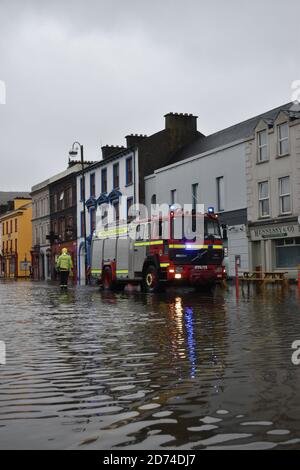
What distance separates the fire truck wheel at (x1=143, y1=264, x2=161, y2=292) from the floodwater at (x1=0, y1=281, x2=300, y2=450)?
12000mm

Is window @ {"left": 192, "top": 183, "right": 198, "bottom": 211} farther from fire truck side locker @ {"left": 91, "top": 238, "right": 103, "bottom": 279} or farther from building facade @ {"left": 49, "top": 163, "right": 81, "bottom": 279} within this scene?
building facade @ {"left": 49, "top": 163, "right": 81, "bottom": 279}

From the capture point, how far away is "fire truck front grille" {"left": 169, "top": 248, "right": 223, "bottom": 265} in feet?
75.0

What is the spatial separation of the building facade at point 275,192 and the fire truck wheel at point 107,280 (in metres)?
7.89

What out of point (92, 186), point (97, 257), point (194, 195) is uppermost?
point (92, 186)

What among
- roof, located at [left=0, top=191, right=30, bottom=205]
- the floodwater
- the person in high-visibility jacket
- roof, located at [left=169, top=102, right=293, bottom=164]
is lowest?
the floodwater

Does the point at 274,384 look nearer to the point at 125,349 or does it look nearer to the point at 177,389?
the point at 177,389

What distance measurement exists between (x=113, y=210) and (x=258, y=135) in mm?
19276

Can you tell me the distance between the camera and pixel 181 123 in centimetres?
4653

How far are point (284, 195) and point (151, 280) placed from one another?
994 centimetres

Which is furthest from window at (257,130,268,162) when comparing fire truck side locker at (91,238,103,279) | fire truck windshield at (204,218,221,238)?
fire truck windshield at (204,218,221,238)

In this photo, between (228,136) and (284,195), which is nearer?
(284,195)

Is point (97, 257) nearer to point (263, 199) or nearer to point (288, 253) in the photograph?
point (263, 199)

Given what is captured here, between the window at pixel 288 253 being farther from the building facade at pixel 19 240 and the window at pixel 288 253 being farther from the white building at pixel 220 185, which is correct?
the building facade at pixel 19 240

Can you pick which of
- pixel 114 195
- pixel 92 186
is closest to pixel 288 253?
pixel 114 195
